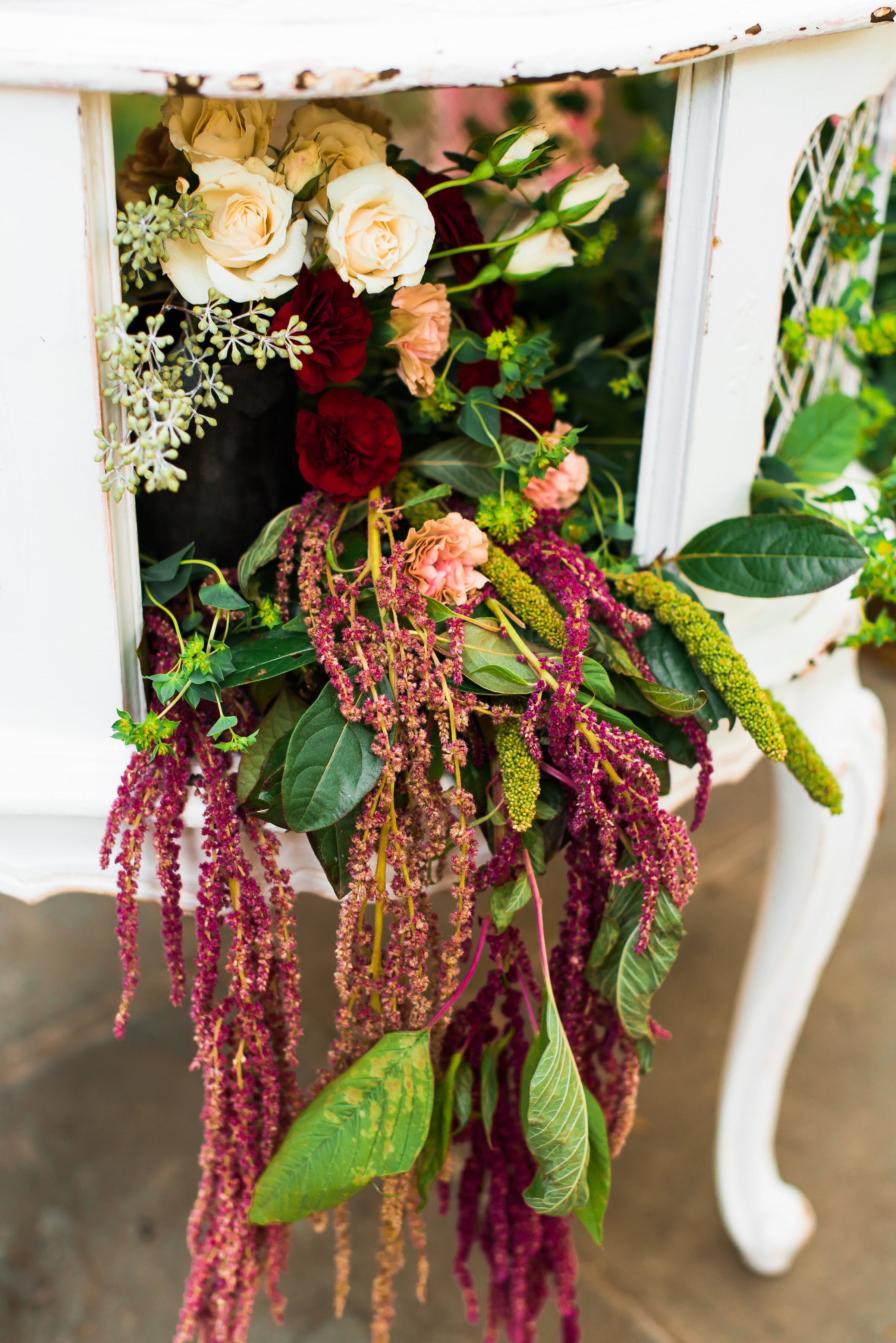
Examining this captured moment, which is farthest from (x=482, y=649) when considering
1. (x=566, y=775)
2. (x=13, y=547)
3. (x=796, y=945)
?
(x=796, y=945)

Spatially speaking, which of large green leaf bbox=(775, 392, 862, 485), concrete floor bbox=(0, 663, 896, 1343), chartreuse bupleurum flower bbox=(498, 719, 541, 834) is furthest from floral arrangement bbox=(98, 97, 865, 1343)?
concrete floor bbox=(0, 663, 896, 1343)

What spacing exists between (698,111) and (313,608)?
0.38m

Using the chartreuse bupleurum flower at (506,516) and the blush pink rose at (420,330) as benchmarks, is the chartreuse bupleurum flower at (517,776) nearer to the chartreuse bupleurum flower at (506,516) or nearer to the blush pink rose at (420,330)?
the chartreuse bupleurum flower at (506,516)

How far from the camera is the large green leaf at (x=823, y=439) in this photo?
0.89m

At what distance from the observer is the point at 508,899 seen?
65 centimetres

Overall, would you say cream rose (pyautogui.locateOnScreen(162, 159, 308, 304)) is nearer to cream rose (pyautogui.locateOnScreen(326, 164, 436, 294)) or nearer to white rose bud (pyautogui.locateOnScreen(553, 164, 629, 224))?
cream rose (pyautogui.locateOnScreen(326, 164, 436, 294))

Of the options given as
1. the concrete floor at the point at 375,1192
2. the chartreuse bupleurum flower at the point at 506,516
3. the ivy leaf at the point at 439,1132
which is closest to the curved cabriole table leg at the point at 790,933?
the concrete floor at the point at 375,1192

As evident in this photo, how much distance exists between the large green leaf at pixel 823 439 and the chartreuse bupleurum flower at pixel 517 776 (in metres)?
0.42

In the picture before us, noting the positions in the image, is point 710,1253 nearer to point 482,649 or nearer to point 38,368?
point 482,649

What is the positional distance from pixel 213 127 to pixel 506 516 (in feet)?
0.96

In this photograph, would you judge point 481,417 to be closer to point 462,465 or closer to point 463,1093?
point 462,465

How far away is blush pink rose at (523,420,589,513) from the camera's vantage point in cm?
78

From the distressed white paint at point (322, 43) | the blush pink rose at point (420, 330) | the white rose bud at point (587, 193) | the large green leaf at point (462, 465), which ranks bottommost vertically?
the large green leaf at point (462, 465)

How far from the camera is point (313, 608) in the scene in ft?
2.09
